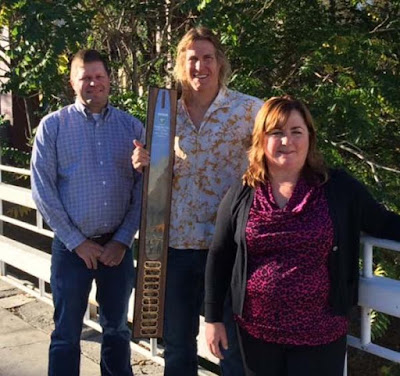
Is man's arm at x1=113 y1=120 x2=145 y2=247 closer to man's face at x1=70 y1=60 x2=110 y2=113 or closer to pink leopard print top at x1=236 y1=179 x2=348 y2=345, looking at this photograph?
man's face at x1=70 y1=60 x2=110 y2=113

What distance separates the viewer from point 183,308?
318 cm

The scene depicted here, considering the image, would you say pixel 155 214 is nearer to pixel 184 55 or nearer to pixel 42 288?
pixel 184 55

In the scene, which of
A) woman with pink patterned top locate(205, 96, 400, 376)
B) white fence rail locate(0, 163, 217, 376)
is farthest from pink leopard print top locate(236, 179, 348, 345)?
white fence rail locate(0, 163, 217, 376)

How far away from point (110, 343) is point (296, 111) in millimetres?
1705

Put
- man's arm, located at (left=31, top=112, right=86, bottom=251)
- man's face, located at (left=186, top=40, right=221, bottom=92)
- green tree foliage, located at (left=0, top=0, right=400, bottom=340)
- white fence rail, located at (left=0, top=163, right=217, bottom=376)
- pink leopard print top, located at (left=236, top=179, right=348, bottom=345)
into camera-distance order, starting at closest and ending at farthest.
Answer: pink leopard print top, located at (left=236, top=179, right=348, bottom=345) < man's face, located at (left=186, top=40, right=221, bottom=92) < man's arm, located at (left=31, top=112, right=86, bottom=251) < white fence rail, located at (left=0, top=163, right=217, bottom=376) < green tree foliage, located at (left=0, top=0, right=400, bottom=340)

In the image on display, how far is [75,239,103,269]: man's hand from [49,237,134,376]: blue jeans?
52 millimetres

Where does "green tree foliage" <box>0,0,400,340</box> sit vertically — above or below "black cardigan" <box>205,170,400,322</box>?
above

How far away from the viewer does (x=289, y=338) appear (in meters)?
2.55

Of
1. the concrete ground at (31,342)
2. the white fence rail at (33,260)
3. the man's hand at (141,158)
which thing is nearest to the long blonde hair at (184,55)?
the man's hand at (141,158)

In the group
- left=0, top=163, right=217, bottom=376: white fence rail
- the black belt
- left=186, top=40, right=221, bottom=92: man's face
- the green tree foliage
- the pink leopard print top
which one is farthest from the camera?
the green tree foliage

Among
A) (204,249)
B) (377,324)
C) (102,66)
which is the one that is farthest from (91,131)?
(377,324)

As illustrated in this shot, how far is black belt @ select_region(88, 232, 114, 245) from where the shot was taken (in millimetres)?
3428

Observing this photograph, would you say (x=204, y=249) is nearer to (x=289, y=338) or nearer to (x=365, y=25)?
A: (x=289, y=338)

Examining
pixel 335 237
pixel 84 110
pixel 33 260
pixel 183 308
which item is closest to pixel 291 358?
pixel 335 237
